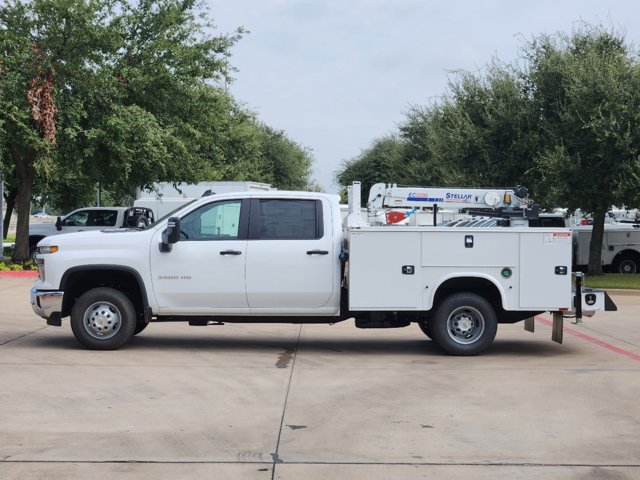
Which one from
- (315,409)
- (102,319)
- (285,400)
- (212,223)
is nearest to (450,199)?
(212,223)

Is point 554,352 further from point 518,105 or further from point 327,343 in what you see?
point 518,105

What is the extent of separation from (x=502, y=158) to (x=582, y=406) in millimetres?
20529

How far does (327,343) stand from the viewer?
13.1 metres

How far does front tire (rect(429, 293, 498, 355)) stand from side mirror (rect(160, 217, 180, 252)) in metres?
3.32

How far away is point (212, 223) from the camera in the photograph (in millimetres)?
11828

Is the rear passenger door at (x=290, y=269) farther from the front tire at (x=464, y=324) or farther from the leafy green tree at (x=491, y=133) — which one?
the leafy green tree at (x=491, y=133)

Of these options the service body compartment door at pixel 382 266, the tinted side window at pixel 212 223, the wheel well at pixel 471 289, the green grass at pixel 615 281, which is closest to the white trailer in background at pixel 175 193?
the green grass at pixel 615 281

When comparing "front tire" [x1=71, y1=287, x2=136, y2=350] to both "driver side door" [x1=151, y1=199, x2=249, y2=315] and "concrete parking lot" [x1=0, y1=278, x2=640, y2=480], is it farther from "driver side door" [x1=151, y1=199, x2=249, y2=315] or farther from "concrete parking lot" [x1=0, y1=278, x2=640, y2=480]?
"driver side door" [x1=151, y1=199, x2=249, y2=315]

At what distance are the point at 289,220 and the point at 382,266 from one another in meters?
1.33

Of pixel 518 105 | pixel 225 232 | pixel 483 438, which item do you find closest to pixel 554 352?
pixel 225 232

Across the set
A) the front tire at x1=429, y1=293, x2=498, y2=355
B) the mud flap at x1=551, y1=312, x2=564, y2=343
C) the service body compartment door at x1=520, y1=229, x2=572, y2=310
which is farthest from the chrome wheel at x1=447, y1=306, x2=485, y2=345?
the mud flap at x1=551, y1=312, x2=564, y2=343

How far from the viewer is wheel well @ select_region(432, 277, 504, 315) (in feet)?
38.2

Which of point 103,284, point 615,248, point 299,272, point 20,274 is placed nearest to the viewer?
point 299,272

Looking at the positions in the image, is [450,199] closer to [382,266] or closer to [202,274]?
[382,266]
